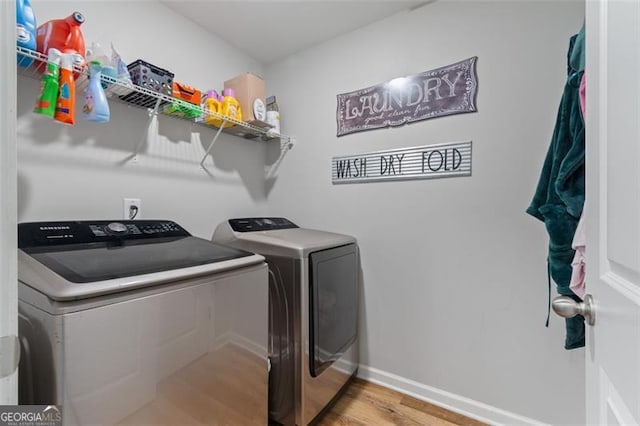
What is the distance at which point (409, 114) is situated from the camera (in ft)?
5.85

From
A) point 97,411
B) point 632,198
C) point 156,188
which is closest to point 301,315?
point 97,411

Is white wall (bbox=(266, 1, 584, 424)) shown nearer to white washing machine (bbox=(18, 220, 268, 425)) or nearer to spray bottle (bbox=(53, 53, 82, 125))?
white washing machine (bbox=(18, 220, 268, 425))

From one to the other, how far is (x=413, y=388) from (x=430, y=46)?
2.11m

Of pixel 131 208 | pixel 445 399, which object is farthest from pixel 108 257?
pixel 445 399

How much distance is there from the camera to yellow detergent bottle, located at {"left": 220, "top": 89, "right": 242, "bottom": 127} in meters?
1.77

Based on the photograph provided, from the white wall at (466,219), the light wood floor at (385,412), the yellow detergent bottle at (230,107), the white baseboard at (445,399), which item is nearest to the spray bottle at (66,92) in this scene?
the yellow detergent bottle at (230,107)

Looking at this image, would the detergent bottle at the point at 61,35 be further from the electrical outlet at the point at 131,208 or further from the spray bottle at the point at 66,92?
the electrical outlet at the point at 131,208

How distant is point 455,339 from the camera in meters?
1.65

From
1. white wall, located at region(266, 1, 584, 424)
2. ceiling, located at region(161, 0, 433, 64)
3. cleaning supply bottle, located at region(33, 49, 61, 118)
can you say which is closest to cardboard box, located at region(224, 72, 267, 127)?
ceiling, located at region(161, 0, 433, 64)

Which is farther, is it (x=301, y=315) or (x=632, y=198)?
(x=301, y=315)

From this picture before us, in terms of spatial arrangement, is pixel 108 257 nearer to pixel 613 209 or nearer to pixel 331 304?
pixel 331 304

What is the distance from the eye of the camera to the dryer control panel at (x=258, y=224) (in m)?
1.72

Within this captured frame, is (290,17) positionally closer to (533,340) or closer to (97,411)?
(97,411)

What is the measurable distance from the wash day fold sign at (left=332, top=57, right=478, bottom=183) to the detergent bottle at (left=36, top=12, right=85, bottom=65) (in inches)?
56.0
